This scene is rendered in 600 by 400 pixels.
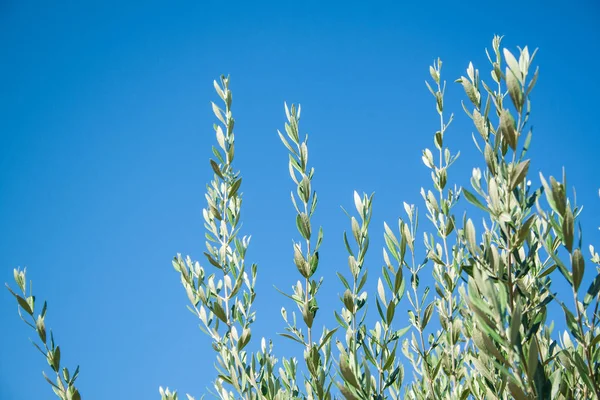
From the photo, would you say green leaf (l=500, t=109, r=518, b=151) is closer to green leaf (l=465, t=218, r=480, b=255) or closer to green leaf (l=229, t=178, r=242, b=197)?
green leaf (l=465, t=218, r=480, b=255)

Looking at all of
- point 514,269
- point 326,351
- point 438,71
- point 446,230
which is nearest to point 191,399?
point 326,351

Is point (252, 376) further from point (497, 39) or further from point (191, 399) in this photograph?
point (497, 39)

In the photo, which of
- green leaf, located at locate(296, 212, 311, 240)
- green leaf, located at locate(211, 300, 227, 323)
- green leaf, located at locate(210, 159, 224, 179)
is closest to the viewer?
green leaf, located at locate(296, 212, 311, 240)

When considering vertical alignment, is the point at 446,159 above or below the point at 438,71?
below

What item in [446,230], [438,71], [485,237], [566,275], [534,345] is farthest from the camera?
[438,71]

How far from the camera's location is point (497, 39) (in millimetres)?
3158

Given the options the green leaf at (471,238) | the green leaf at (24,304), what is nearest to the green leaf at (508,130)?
the green leaf at (471,238)

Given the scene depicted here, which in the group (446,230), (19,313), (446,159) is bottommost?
(19,313)

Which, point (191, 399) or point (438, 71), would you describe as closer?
point (191, 399)

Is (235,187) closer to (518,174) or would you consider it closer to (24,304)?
(24,304)

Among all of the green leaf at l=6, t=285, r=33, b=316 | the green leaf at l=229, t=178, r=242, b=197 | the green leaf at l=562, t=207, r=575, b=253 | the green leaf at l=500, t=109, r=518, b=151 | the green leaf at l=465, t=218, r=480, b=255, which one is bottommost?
the green leaf at l=562, t=207, r=575, b=253

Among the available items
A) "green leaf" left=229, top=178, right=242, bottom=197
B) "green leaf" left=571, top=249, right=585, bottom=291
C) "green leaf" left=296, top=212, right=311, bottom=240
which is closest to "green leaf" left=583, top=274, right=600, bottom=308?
"green leaf" left=571, top=249, right=585, bottom=291

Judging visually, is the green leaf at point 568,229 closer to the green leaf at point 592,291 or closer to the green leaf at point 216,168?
the green leaf at point 592,291

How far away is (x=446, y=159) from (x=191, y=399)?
7.96 feet
